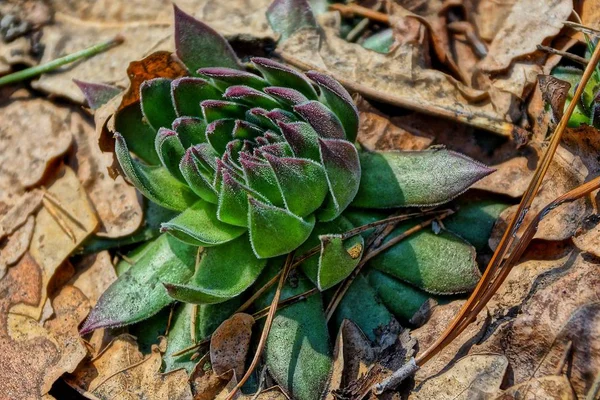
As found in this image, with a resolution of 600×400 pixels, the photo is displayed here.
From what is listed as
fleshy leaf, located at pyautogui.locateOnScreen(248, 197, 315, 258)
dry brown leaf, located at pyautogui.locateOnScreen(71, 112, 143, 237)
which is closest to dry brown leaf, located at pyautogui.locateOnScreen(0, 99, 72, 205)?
dry brown leaf, located at pyautogui.locateOnScreen(71, 112, 143, 237)

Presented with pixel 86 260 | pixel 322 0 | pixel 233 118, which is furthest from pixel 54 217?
pixel 322 0

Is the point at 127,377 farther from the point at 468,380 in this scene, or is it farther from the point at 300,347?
the point at 468,380

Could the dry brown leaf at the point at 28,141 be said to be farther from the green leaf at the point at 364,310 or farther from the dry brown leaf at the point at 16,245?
the green leaf at the point at 364,310

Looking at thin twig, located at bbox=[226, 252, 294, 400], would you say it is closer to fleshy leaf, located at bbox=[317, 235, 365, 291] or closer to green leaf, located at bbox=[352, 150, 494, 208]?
fleshy leaf, located at bbox=[317, 235, 365, 291]

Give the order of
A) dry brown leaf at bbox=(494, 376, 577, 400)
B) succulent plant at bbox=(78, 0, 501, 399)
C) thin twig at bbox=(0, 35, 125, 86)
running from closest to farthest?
dry brown leaf at bbox=(494, 376, 577, 400) → succulent plant at bbox=(78, 0, 501, 399) → thin twig at bbox=(0, 35, 125, 86)

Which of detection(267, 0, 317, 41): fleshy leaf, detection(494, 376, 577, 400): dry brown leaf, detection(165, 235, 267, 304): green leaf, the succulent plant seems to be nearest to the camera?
detection(494, 376, 577, 400): dry brown leaf

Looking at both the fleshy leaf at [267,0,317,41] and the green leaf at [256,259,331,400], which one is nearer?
the green leaf at [256,259,331,400]
